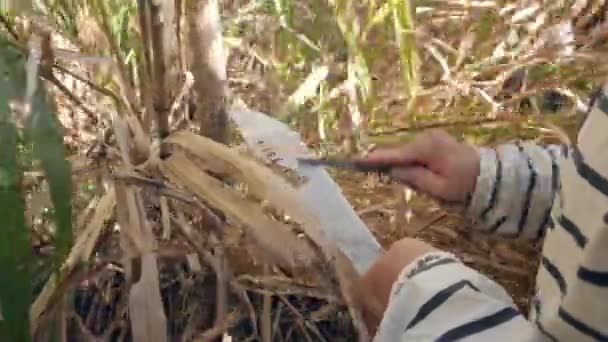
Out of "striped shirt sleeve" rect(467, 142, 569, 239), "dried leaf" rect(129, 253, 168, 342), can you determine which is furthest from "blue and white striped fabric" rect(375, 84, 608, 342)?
"dried leaf" rect(129, 253, 168, 342)

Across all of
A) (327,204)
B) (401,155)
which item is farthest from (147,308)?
(401,155)

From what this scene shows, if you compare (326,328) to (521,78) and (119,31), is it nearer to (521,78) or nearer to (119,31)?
(119,31)

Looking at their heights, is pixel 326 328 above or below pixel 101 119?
below

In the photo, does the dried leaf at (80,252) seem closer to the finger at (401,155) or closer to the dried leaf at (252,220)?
the dried leaf at (252,220)

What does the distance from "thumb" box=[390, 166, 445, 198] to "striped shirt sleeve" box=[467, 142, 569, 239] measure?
3 centimetres

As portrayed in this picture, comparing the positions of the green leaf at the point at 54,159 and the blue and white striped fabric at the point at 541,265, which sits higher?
the green leaf at the point at 54,159

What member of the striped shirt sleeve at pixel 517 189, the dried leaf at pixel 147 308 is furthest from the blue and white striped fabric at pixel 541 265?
the dried leaf at pixel 147 308

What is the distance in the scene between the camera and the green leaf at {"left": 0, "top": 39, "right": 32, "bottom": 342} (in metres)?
0.39

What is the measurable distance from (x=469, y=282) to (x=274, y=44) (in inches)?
18.3

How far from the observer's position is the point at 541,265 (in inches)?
19.5

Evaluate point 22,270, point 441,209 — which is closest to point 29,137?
point 22,270

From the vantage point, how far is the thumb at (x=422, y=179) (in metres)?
0.69

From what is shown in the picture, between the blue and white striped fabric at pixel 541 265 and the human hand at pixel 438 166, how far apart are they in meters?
0.01

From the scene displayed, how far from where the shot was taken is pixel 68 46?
0.76 meters
